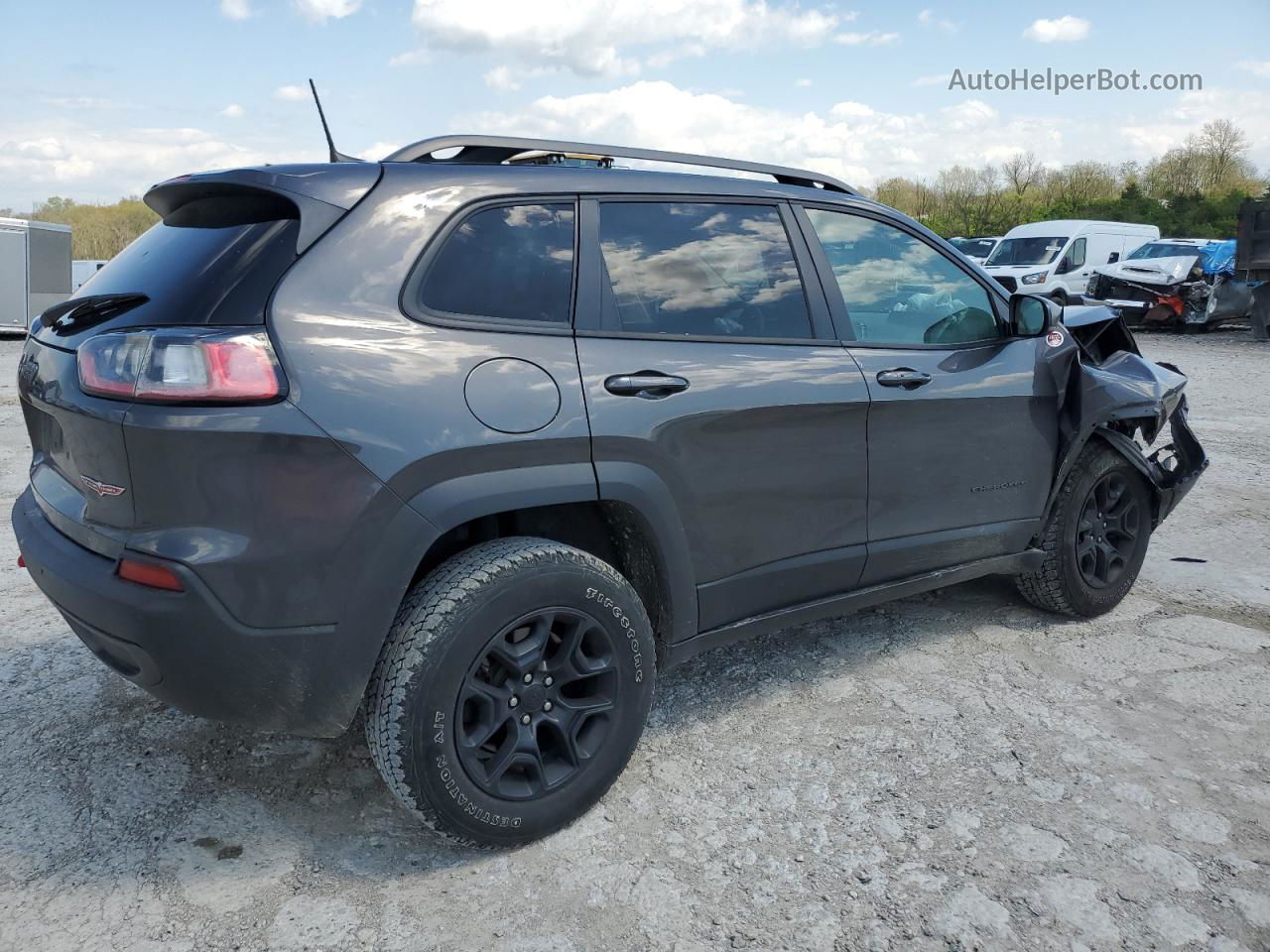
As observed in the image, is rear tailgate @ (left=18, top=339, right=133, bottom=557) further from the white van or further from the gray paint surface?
the white van

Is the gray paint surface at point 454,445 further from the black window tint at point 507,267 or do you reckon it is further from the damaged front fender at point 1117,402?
the damaged front fender at point 1117,402

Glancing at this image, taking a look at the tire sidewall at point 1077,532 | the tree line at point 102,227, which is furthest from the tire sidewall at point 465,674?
the tree line at point 102,227

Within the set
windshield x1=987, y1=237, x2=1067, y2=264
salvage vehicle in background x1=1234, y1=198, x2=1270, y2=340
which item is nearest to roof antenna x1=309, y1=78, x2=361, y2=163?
salvage vehicle in background x1=1234, y1=198, x2=1270, y2=340

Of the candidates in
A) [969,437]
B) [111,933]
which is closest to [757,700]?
[969,437]

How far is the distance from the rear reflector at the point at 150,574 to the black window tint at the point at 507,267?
844mm

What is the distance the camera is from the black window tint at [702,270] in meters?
2.88

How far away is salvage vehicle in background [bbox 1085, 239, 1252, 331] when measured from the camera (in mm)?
19250

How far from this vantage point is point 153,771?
298 cm

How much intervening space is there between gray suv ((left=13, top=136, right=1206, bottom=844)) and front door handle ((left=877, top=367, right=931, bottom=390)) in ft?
0.04

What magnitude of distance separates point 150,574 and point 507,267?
1123mm

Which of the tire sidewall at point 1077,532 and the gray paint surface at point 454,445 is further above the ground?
the gray paint surface at point 454,445

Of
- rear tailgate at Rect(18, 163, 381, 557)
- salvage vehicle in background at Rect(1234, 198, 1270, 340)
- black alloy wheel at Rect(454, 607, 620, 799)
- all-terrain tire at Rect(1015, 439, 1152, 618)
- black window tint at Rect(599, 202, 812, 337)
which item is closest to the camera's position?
rear tailgate at Rect(18, 163, 381, 557)

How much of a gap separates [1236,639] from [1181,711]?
86cm

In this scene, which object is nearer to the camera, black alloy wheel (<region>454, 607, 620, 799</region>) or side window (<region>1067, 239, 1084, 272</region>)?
black alloy wheel (<region>454, 607, 620, 799</region>)
